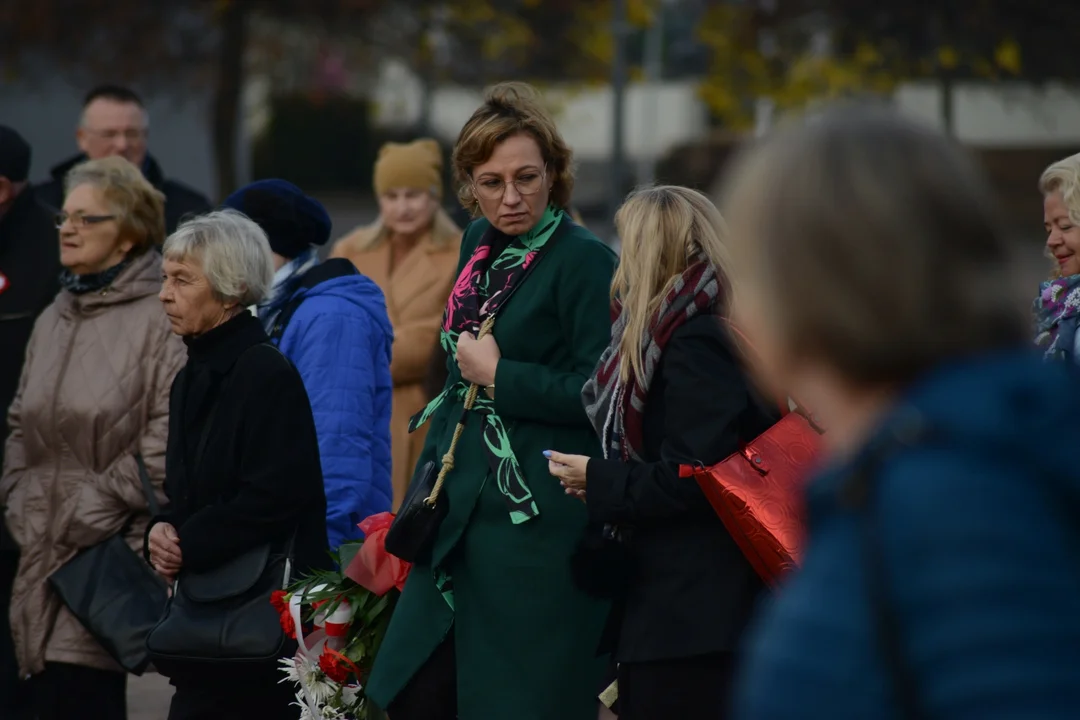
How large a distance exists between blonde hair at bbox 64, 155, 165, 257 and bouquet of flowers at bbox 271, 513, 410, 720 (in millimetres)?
1534

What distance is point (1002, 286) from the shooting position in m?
1.40

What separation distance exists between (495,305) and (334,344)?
32.7 inches

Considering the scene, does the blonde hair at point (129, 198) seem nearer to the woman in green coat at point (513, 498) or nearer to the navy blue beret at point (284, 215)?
the navy blue beret at point (284, 215)

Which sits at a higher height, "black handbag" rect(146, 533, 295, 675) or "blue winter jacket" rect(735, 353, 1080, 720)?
"blue winter jacket" rect(735, 353, 1080, 720)

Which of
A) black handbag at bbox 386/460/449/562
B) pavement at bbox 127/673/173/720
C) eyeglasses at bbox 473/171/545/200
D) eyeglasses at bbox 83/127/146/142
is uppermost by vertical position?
eyeglasses at bbox 473/171/545/200

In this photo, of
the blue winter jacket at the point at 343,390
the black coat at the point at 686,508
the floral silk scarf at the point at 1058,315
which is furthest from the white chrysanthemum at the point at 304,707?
the floral silk scarf at the point at 1058,315

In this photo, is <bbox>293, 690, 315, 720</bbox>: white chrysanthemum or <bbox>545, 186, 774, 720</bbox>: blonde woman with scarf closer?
<bbox>545, 186, 774, 720</bbox>: blonde woman with scarf

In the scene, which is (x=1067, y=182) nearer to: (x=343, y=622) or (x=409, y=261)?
(x=343, y=622)

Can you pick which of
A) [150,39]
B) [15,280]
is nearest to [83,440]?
[15,280]

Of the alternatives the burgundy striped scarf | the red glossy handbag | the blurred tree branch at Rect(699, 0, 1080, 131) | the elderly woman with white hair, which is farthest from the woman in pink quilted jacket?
the blurred tree branch at Rect(699, 0, 1080, 131)

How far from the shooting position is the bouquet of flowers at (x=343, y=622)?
4.12 m

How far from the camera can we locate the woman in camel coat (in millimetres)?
6504

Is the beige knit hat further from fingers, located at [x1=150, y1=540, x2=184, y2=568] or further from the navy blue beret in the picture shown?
fingers, located at [x1=150, y1=540, x2=184, y2=568]

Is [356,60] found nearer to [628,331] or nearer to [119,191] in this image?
[119,191]
